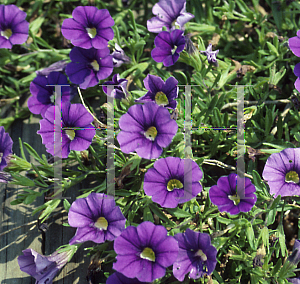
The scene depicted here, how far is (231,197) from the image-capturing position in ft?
7.26

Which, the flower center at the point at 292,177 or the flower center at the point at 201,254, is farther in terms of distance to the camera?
the flower center at the point at 292,177

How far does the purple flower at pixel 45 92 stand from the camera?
285 cm

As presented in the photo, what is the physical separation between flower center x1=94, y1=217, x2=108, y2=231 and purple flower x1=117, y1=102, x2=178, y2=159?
47 cm

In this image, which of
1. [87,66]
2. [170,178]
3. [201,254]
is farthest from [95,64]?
[201,254]

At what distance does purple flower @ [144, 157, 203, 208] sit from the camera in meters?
2.14

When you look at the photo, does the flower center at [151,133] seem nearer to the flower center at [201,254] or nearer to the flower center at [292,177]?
the flower center at [201,254]

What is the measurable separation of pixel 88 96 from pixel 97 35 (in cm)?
60

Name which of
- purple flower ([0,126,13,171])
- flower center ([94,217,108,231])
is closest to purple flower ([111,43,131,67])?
purple flower ([0,126,13,171])

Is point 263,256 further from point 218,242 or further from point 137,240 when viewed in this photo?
point 137,240

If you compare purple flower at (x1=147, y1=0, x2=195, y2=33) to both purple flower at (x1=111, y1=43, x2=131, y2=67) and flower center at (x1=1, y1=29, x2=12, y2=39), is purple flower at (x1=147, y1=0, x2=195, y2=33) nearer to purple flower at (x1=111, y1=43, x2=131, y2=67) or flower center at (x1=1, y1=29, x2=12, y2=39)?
purple flower at (x1=111, y1=43, x2=131, y2=67)

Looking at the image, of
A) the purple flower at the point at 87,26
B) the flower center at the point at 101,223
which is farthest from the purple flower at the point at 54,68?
the flower center at the point at 101,223

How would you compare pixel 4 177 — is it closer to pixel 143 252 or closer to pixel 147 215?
pixel 147 215

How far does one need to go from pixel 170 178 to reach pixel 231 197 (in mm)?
373

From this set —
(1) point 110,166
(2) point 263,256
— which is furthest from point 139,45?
(2) point 263,256
